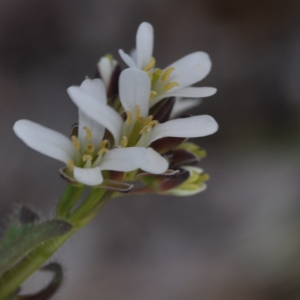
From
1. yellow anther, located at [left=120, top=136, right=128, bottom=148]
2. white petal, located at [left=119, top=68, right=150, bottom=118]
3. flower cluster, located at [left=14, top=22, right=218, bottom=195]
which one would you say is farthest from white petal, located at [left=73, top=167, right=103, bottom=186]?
white petal, located at [left=119, top=68, right=150, bottom=118]

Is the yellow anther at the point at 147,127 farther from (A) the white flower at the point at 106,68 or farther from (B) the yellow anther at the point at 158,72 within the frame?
(A) the white flower at the point at 106,68

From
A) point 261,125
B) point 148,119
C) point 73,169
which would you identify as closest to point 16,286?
point 73,169

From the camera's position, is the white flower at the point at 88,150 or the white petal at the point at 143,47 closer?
the white flower at the point at 88,150

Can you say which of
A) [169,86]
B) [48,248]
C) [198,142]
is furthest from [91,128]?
[198,142]

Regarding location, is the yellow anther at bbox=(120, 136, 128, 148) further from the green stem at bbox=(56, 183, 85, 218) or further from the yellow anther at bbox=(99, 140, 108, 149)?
the green stem at bbox=(56, 183, 85, 218)

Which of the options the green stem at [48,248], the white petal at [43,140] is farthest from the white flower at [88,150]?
the green stem at [48,248]

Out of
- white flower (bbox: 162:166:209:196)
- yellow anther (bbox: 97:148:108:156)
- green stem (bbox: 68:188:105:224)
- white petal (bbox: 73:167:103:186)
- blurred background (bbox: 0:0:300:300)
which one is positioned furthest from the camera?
blurred background (bbox: 0:0:300:300)

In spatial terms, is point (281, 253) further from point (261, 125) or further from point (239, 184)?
point (261, 125)
